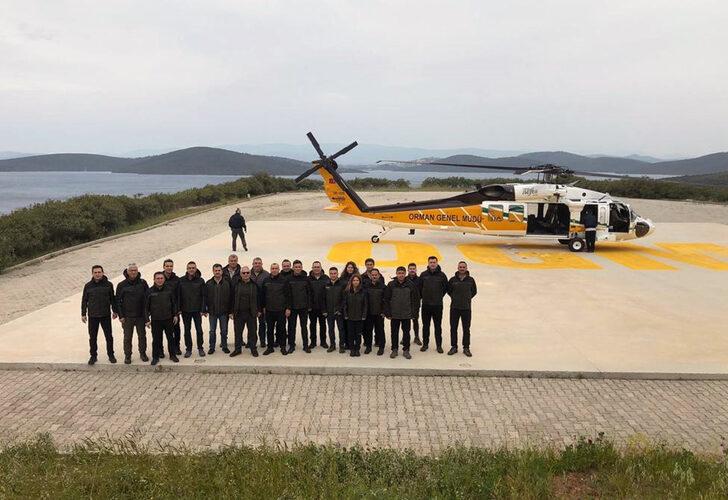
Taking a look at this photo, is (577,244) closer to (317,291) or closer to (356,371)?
(317,291)

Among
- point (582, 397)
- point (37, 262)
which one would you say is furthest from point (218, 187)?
point (582, 397)

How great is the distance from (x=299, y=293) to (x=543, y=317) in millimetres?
5325

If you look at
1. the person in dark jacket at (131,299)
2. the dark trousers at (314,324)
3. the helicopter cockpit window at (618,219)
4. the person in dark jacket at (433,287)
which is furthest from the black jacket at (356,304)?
the helicopter cockpit window at (618,219)

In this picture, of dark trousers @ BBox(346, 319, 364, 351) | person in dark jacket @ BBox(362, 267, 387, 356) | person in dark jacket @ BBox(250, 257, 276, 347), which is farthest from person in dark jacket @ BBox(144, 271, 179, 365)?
person in dark jacket @ BBox(362, 267, 387, 356)

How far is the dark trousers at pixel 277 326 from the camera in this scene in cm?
852

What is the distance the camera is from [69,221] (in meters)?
21.0

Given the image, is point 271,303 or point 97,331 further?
point 271,303

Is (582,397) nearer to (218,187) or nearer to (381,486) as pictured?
(381,486)

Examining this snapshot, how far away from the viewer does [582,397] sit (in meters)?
7.18

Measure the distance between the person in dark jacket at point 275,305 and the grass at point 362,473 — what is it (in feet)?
10.0

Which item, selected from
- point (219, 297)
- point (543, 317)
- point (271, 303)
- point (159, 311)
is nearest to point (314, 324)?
point (271, 303)

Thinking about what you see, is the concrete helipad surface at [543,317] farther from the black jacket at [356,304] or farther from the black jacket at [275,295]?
the black jacket at [275,295]

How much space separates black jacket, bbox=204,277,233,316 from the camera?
8359 millimetres

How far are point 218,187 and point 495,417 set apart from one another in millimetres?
38756
